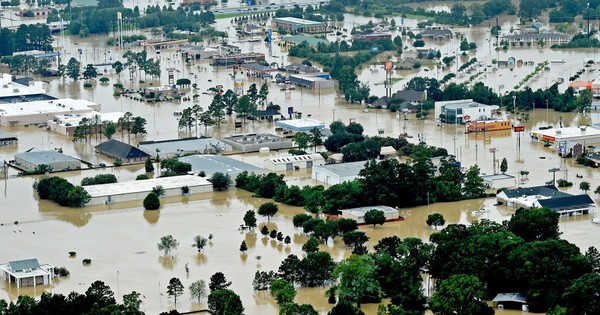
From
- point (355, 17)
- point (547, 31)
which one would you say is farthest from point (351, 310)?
point (355, 17)

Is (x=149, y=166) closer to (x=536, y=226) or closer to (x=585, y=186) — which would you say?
(x=585, y=186)

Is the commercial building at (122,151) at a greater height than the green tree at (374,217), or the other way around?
the commercial building at (122,151)

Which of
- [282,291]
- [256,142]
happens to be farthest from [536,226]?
[256,142]

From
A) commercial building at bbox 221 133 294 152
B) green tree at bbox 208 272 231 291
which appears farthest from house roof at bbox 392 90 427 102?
green tree at bbox 208 272 231 291

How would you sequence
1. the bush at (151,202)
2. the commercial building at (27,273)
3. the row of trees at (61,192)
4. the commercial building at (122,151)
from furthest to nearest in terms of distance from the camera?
the commercial building at (122,151), the row of trees at (61,192), the bush at (151,202), the commercial building at (27,273)

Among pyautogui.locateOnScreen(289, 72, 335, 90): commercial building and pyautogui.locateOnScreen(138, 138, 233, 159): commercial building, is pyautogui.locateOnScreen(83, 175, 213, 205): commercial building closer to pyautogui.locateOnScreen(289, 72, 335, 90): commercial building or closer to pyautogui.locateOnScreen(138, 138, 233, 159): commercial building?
pyautogui.locateOnScreen(138, 138, 233, 159): commercial building

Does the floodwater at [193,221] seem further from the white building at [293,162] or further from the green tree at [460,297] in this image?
the green tree at [460,297]

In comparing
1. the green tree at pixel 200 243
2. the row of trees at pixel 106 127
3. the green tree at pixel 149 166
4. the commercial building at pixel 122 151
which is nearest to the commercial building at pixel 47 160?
the commercial building at pixel 122 151
